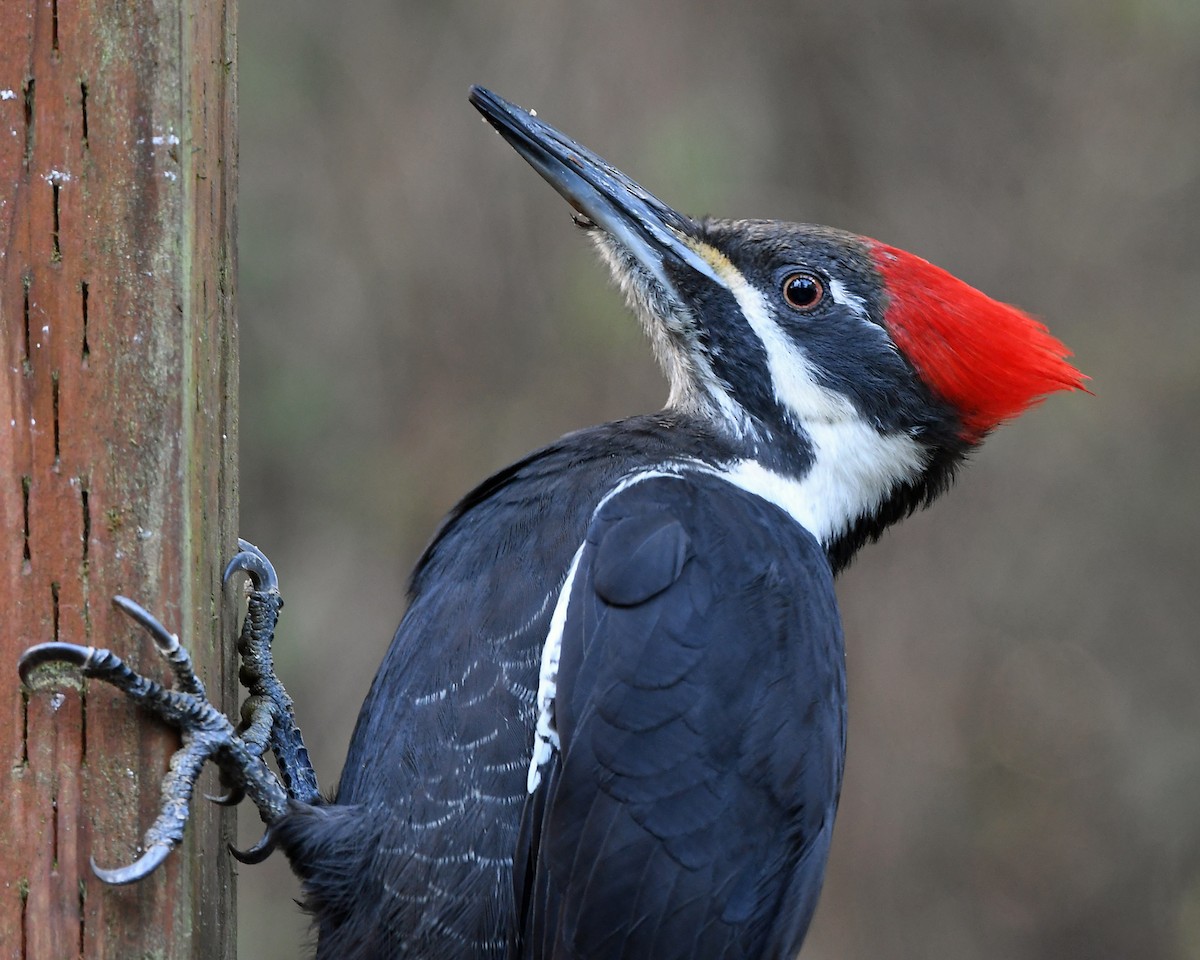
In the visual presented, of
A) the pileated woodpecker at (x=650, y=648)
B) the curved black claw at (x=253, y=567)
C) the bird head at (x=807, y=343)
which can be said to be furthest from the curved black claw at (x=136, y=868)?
the bird head at (x=807, y=343)

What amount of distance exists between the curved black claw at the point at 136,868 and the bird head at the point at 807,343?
133 centimetres

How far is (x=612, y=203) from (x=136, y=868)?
1602 millimetres

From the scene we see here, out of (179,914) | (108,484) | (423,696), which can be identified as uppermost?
(108,484)

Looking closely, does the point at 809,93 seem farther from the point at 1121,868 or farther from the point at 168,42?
the point at 168,42

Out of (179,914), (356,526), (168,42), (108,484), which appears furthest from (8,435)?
(356,526)

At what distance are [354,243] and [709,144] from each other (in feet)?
4.69

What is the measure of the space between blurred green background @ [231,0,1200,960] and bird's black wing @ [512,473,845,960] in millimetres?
2990

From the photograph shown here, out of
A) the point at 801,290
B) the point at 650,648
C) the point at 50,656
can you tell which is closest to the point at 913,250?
the point at 801,290

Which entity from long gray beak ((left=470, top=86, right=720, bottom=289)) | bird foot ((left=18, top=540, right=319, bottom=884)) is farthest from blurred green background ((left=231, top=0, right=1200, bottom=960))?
bird foot ((left=18, top=540, right=319, bottom=884))

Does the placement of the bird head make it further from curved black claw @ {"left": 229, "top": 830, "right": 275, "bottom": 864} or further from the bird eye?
curved black claw @ {"left": 229, "top": 830, "right": 275, "bottom": 864}

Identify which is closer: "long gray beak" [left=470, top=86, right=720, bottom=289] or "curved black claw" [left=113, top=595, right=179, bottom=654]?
"curved black claw" [left=113, top=595, right=179, bottom=654]

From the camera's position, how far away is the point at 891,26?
569 centimetres

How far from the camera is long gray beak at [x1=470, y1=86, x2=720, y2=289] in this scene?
276 centimetres

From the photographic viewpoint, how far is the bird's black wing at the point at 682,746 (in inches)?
88.0
